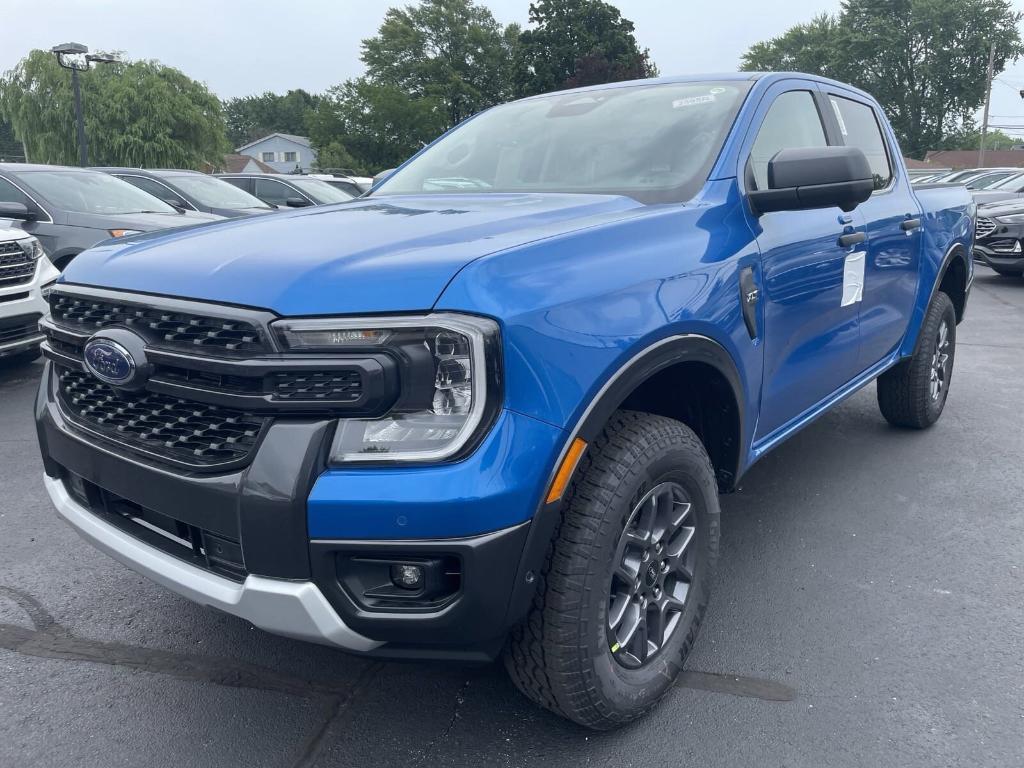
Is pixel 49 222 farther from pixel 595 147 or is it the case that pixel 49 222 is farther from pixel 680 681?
pixel 680 681

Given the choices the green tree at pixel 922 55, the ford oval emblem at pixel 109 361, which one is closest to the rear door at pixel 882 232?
the ford oval emblem at pixel 109 361

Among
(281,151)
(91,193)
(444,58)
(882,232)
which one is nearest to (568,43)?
(444,58)

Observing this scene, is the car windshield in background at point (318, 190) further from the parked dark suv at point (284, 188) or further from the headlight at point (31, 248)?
the headlight at point (31, 248)

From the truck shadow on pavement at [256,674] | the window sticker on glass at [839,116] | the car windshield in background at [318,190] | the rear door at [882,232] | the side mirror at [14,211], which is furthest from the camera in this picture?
the car windshield in background at [318,190]

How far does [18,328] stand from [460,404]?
17.3 feet

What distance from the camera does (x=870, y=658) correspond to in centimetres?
259

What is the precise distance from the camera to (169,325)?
1.94 metres

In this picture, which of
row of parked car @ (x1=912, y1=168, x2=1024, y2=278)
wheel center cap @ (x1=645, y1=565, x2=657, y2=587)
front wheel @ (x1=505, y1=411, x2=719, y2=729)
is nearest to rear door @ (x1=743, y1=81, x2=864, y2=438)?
front wheel @ (x1=505, y1=411, x2=719, y2=729)

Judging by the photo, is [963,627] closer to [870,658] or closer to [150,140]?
[870,658]

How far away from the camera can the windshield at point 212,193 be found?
33.9 feet

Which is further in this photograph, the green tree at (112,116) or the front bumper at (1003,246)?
the green tree at (112,116)

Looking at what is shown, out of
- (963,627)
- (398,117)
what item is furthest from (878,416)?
(398,117)

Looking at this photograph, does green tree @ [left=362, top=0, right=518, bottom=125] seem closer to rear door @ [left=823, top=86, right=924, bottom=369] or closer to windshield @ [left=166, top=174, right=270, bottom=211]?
windshield @ [left=166, top=174, right=270, bottom=211]

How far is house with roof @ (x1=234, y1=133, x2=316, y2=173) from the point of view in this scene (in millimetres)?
80438
